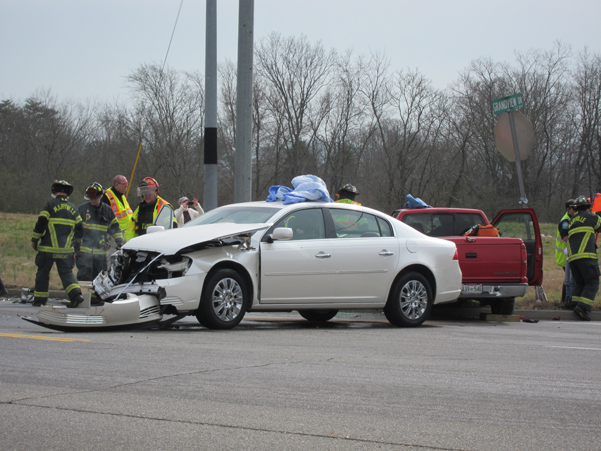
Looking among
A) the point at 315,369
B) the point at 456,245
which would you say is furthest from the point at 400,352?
the point at 456,245

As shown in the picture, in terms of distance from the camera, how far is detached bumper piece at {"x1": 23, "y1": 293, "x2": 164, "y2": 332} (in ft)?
24.1

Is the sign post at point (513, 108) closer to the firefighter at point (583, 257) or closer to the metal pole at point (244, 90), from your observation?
the firefighter at point (583, 257)

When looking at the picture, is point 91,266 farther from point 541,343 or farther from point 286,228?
point 541,343

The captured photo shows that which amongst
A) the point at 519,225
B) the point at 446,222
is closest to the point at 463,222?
the point at 446,222

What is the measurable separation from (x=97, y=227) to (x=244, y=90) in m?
3.98

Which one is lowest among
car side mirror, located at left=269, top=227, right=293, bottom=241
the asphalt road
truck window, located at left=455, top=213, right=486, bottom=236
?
the asphalt road

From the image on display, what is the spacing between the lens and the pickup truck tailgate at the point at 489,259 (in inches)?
442

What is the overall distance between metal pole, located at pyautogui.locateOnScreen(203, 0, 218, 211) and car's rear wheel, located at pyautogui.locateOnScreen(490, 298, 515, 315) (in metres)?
5.41

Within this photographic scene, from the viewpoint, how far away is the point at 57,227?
1023 centimetres

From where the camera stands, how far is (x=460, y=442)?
383 cm

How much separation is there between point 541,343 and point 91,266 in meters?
6.63

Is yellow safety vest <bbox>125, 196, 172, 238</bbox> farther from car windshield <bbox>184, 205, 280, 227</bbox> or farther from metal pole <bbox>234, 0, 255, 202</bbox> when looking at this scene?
metal pole <bbox>234, 0, 255, 202</bbox>

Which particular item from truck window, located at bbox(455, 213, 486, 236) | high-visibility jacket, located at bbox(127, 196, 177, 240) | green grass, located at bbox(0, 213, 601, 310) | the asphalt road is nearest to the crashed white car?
the asphalt road

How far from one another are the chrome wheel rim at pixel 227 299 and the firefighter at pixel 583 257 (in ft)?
23.1
